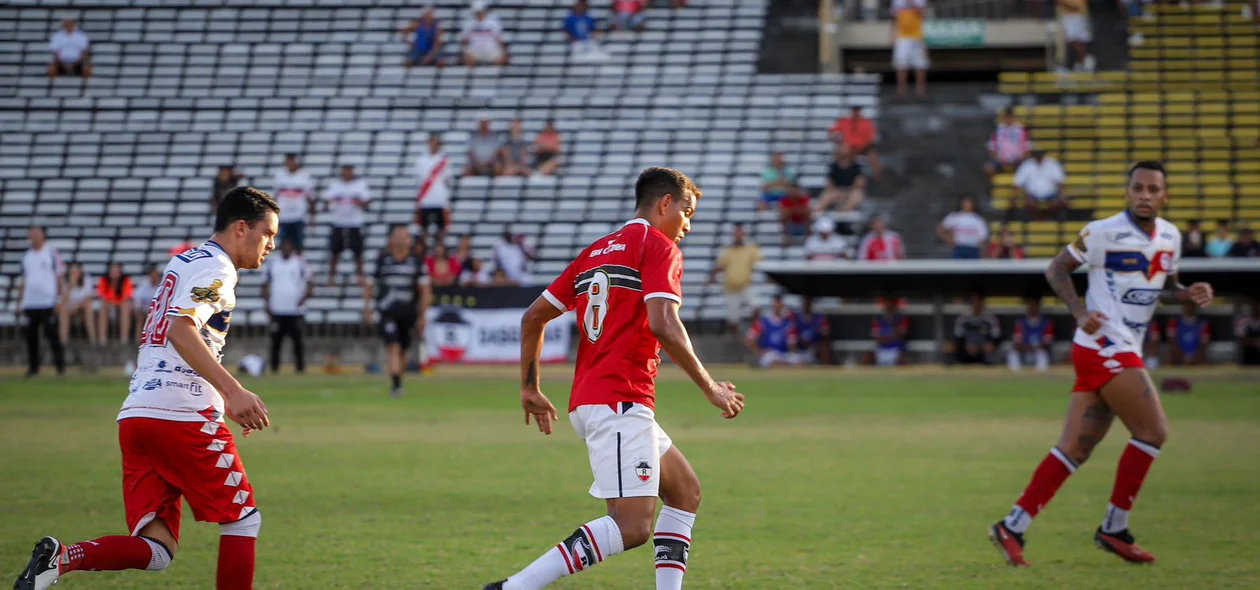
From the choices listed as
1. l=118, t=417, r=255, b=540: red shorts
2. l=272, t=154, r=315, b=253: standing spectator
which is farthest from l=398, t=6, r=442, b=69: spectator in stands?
l=118, t=417, r=255, b=540: red shorts

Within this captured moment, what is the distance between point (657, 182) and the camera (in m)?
6.19

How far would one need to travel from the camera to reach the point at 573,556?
5.77 meters

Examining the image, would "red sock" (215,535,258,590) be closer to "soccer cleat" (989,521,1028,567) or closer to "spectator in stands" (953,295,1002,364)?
"soccer cleat" (989,521,1028,567)

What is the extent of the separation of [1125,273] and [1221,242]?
60.9 ft

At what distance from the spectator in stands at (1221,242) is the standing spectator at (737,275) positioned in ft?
25.8

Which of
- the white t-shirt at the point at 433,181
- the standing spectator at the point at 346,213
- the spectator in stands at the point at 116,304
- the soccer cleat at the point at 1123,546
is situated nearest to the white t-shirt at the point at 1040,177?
the white t-shirt at the point at 433,181

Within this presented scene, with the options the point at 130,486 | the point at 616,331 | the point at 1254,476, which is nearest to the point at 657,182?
the point at 616,331

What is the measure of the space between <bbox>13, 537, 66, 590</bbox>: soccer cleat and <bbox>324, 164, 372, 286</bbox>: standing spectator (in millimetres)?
21312

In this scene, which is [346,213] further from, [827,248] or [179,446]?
[179,446]

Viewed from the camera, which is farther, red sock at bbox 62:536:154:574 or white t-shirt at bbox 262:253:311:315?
white t-shirt at bbox 262:253:311:315

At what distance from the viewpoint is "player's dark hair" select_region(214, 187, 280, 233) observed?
6.04m

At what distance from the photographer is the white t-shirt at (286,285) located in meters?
22.8

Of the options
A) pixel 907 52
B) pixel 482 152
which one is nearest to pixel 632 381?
pixel 482 152

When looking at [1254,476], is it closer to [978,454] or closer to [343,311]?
[978,454]
